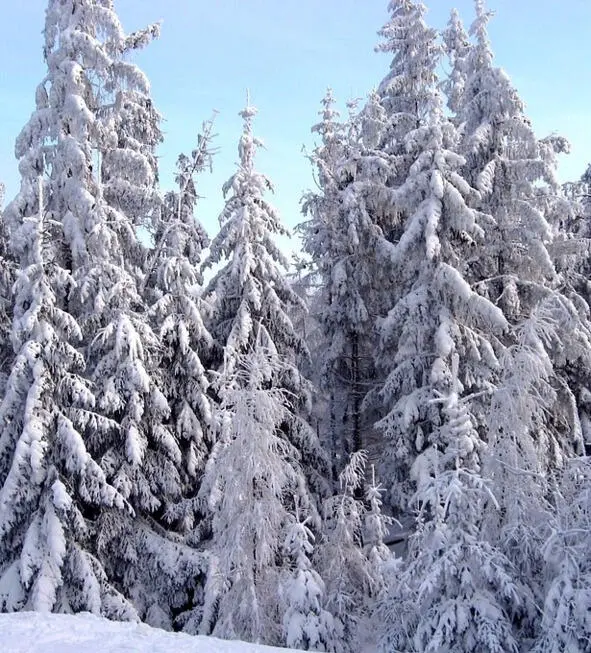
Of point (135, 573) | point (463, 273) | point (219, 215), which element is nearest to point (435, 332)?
point (463, 273)

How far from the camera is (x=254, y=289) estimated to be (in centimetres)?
1759

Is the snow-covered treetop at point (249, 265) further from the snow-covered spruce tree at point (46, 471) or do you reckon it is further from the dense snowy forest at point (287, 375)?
the snow-covered spruce tree at point (46, 471)

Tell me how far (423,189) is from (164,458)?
34.2 feet

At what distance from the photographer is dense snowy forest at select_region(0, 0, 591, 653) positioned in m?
10.4

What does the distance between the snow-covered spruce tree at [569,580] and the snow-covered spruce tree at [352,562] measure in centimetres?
563

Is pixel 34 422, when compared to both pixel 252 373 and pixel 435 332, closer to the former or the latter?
pixel 252 373

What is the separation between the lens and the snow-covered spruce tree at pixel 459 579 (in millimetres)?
8992

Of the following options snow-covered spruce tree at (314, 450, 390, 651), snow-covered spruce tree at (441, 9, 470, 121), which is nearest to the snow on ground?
snow-covered spruce tree at (314, 450, 390, 651)

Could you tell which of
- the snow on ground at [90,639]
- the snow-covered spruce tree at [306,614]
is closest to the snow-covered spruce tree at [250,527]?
the snow-covered spruce tree at [306,614]

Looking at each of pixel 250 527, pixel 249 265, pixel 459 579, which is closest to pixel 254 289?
pixel 249 265

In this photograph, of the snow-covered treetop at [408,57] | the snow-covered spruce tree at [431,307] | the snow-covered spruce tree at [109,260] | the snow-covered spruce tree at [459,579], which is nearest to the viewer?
the snow-covered spruce tree at [459,579]

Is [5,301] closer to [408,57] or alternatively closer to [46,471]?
[46,471]

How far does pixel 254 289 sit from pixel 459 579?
10264 millimetres

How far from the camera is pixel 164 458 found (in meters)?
17.0
